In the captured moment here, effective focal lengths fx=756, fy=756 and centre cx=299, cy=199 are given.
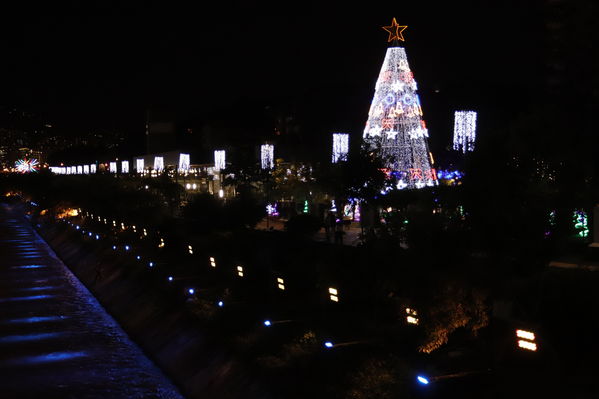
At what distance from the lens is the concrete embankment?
16.1 meters

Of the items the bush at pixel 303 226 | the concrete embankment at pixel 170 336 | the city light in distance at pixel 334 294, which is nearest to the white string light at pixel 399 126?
the bush at pixel 303 226

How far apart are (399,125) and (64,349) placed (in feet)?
49.7

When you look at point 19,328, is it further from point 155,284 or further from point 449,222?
point 449,222

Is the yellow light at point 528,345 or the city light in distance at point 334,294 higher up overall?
the yellow light at point 528,345

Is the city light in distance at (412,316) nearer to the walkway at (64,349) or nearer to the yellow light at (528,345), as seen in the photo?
the yellow light at (528,345)

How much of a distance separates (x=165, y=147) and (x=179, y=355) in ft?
205

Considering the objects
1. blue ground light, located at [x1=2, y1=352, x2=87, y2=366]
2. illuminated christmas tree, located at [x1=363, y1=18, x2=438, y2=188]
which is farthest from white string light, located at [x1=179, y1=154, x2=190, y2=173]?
blue ground light, located at [x1=2, y1=352, x2=87, y2=366]

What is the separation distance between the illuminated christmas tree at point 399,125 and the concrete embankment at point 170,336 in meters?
10.8

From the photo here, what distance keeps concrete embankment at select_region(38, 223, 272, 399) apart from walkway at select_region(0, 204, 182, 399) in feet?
1.35

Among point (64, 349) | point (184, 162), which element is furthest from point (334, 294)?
point (184, 162)

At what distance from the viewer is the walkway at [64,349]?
19484 mm

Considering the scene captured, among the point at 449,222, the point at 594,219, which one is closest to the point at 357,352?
the point at 449,222

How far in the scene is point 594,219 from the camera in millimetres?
17156

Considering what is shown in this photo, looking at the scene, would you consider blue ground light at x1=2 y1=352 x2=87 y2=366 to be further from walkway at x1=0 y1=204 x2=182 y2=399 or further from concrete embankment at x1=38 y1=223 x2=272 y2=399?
concrete embankment at x1=38 y1=223 x2=272 y2=399
